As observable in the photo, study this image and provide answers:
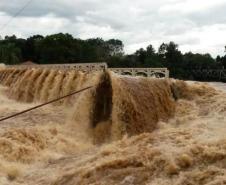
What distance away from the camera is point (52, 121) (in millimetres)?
18109

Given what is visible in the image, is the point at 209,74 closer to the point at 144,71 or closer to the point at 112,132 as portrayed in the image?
the point at 144,71

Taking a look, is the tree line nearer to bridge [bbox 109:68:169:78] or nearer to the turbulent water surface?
bridge [bbox 109:68:169:78]

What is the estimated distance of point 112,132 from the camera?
15.7 m

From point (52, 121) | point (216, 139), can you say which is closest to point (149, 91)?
point (52, 121)

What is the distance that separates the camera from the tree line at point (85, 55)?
5541 centimetres

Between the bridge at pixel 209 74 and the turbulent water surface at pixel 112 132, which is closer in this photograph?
the turbulent water surface at pixel 112 132

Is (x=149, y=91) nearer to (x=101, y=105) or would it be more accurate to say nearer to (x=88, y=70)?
(x=101, y=105)

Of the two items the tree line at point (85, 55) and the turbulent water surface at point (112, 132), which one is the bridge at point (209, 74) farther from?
the turbulent water surface at point (112, 132)

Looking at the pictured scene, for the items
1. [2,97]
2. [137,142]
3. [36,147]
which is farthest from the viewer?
[2,97]

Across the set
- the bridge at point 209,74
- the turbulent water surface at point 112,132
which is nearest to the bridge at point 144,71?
the turbulent water surface at point 112,132

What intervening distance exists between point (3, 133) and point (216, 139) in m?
6.71

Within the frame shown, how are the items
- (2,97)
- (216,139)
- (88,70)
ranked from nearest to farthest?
(216,139)
(88,70)
(2,97)

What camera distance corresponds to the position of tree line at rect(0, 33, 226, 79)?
55.4 m

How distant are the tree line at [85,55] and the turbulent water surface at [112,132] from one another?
29.3 metres
